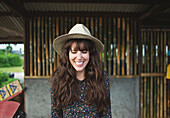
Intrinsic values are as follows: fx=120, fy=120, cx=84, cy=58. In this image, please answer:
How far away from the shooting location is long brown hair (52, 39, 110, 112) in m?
1.14

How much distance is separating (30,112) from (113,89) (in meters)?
2.37

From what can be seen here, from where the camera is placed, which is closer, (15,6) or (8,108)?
(15,6)

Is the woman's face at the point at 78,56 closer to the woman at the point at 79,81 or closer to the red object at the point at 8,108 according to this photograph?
the woman at the point at 79,81

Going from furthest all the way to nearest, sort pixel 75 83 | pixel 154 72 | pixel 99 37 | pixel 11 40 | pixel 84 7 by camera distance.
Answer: pixel 11 40 < pixel 154 72 < pixel 99 37 < pixel 84 7 < pixel 75 83

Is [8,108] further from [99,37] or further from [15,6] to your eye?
[99,37]

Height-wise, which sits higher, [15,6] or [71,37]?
[15,6]

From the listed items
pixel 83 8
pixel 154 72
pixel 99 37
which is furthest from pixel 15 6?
pixel 154 72

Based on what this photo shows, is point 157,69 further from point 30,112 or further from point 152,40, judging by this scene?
point 30,112

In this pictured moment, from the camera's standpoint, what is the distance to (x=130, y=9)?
325 centimetres

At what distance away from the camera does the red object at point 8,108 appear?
3.04 meters

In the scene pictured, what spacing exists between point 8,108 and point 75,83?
2.93m

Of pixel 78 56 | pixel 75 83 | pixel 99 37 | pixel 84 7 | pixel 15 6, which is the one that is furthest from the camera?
pixel 99 37

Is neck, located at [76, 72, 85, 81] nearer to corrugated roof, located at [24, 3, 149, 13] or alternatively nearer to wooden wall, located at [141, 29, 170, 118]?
corrugated roof, located at [24, 3, 149, 13]

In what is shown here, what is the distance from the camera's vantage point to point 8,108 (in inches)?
124
